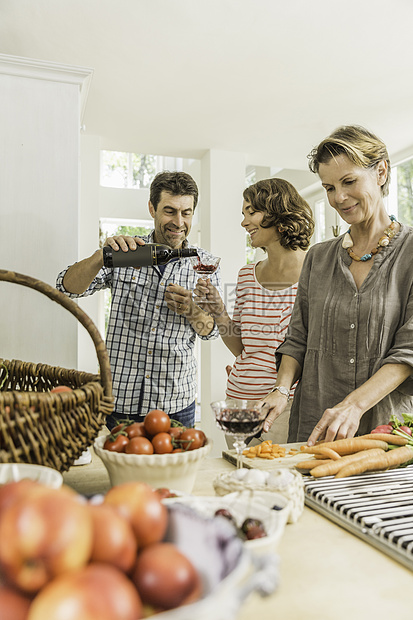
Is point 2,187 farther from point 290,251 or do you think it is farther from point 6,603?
point 6,603

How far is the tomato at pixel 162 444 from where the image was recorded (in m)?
0.97

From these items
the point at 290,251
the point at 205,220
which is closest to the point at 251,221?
the point at 290,251

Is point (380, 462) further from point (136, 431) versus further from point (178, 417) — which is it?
point (178, 417)

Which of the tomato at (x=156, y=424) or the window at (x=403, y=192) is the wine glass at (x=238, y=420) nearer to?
the tomato at (x=156, y=424)

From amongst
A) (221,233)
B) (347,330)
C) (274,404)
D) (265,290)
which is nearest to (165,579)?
(274,404)

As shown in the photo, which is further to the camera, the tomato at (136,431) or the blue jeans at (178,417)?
the blue jeans at (178,417)

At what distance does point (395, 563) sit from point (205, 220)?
4.34m

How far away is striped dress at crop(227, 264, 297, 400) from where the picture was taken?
2.18 meters

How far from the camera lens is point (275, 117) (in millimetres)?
4121

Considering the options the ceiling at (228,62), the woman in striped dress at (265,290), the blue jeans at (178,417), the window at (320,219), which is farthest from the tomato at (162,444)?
the window at (320,219)

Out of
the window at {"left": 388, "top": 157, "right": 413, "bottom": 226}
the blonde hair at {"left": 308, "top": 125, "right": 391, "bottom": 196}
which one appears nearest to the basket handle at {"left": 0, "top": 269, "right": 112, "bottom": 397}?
the blonde hair at {"left": 308, "top": 125, "right": 391, "bottom": 196}

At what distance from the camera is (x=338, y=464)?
3.78ft

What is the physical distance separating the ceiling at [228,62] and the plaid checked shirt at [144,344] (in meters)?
1.60

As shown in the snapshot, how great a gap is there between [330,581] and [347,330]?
96 centimetres
